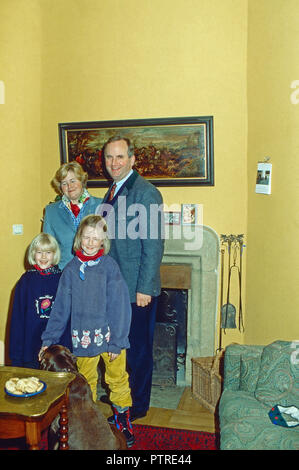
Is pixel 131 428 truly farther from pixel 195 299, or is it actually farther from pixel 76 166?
pixel 76 166

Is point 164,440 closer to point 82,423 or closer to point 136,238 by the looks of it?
point 82,423

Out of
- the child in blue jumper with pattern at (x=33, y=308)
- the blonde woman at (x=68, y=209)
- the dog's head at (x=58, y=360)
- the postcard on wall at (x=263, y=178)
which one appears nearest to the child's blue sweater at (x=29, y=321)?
the child in blue jumper with pattern at (x=33, y=308)

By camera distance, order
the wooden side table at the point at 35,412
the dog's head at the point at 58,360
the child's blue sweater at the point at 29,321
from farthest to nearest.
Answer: the child's blue sweater at the point at 29,321, the dog's head at the point at 58,360, the wooden side table at the point at 35,412

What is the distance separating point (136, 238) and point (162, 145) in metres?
1.05

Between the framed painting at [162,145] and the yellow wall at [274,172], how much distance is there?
352 mm

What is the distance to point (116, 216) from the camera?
2590 millimetres

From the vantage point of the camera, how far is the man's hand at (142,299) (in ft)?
8.25

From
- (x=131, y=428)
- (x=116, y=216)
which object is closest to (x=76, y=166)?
(x=116, y=216)

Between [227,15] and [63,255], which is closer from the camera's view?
[63,255]

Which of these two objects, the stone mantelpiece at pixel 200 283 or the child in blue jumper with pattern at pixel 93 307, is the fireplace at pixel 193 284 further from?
the child in blue jumper with pattern at pixel 93 307

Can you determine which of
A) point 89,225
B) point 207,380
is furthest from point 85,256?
point 207,380

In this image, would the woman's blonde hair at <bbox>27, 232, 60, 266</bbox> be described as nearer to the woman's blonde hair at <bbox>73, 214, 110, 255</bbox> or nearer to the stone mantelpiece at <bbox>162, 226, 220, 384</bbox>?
the woman's blonde hair at <bbox>73, 214, 110, 255</bbox>

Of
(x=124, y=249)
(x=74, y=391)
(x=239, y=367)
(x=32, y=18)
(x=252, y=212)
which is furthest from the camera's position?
(x=32, y=18)

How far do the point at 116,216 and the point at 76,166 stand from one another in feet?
1.42
